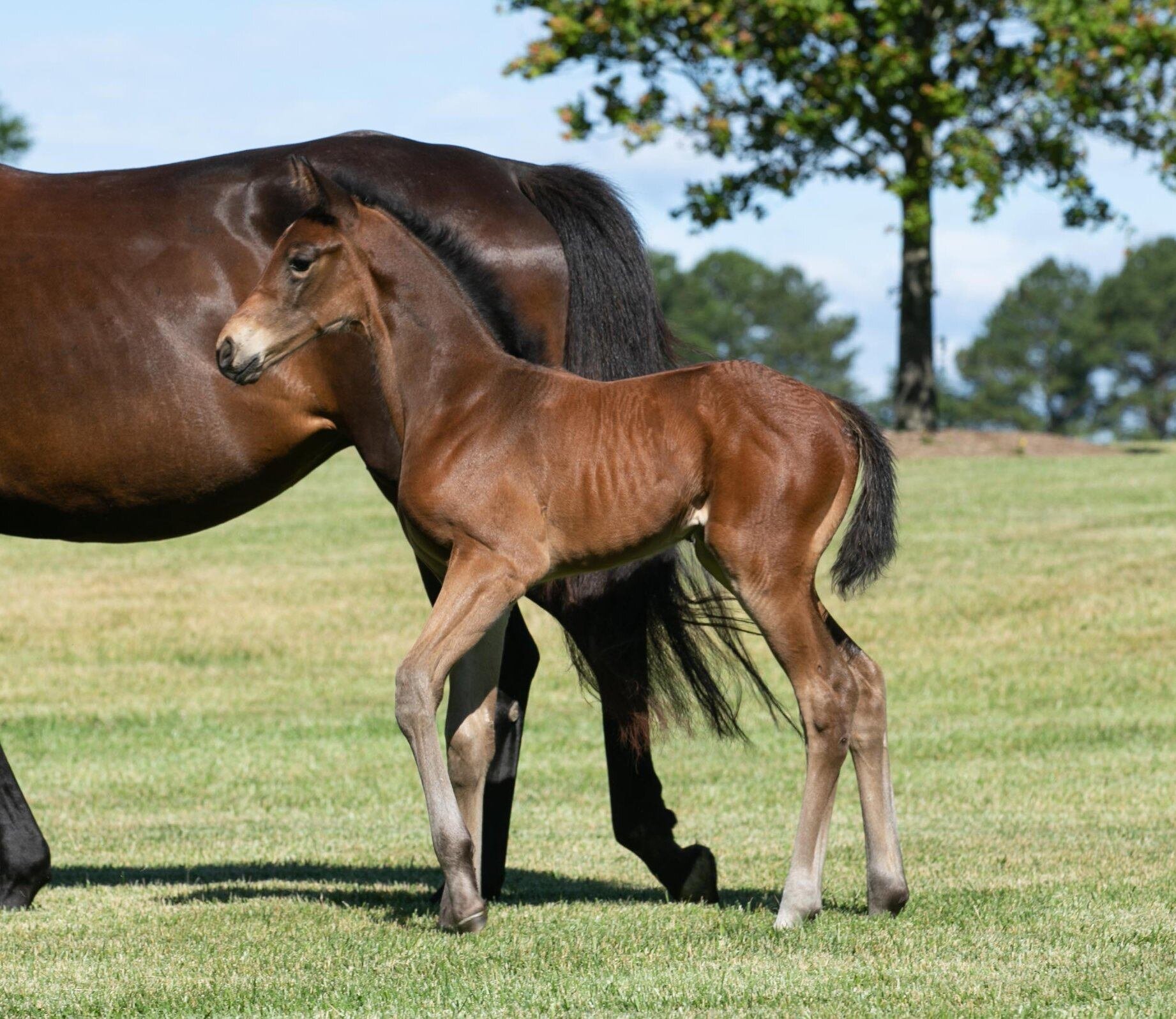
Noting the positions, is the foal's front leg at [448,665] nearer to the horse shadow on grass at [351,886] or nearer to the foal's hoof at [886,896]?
the horse shadow on grass at [351,886]

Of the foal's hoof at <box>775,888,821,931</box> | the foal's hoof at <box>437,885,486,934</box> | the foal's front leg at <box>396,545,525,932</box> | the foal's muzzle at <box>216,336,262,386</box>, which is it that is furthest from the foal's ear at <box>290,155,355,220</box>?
the foal's hoof at <box>775,888,821,931</box>

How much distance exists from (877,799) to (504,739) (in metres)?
1.64

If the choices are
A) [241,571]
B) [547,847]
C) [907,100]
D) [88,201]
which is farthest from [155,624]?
[907,100]

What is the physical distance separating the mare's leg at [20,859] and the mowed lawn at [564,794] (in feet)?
0.33

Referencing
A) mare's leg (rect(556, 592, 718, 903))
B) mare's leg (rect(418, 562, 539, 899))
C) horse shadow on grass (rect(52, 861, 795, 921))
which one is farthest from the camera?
mare's leg (rect(418, 562, 539, 899))

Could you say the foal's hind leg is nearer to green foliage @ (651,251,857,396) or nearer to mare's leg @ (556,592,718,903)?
mare's leg @ (556,592,718,903)

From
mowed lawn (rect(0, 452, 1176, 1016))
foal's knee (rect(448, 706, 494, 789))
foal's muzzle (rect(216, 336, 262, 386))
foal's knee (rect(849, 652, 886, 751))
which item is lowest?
mowed lawn (rect(0, 452, 1176, 1016))

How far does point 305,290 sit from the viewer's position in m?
4.54

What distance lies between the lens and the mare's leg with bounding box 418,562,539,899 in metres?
5.69

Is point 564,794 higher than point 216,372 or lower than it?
lower

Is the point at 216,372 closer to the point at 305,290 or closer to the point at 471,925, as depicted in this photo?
the point at 305,290

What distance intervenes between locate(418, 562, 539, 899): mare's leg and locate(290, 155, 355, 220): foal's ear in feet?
4.95

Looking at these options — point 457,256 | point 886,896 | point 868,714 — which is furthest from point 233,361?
point 886,896

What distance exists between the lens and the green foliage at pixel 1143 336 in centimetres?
6525
